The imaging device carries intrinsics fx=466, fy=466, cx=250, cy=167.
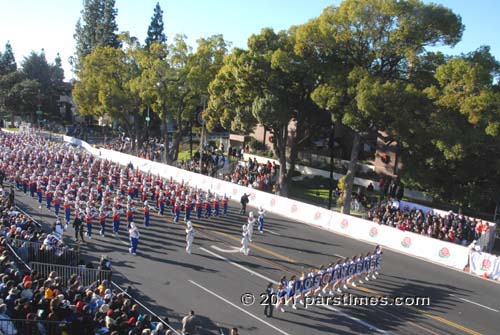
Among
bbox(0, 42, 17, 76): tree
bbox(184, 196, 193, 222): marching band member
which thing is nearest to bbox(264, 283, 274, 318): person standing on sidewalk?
bbox(184, 196, 193, 222): marching band member

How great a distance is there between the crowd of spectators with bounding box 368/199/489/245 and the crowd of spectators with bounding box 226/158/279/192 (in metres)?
10.3

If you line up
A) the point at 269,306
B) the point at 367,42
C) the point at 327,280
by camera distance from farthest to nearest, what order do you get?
the point at 367,42 → the point at 327,280 → the point at 269,306

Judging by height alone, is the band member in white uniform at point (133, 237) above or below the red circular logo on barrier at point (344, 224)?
below

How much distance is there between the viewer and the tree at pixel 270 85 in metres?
31.0

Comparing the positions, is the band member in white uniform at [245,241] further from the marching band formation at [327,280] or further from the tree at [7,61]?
the tree at [7,61]

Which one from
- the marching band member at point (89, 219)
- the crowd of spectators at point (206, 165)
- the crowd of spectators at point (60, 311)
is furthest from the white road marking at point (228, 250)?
the crowd of spectators at point (206, 165)

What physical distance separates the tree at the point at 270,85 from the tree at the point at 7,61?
6957 cm

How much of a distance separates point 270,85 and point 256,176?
8.83 meters

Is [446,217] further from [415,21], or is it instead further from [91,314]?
[91,314]

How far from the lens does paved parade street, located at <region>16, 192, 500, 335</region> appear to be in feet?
46.1

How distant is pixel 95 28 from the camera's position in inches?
2985

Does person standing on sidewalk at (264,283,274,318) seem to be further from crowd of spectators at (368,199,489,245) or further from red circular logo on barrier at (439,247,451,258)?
crowd of spectators at (368,199,489,245)

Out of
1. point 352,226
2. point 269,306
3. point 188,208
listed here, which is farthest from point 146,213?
point 352,226

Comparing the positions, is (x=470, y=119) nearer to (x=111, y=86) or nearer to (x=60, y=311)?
(x=60, y=311)
